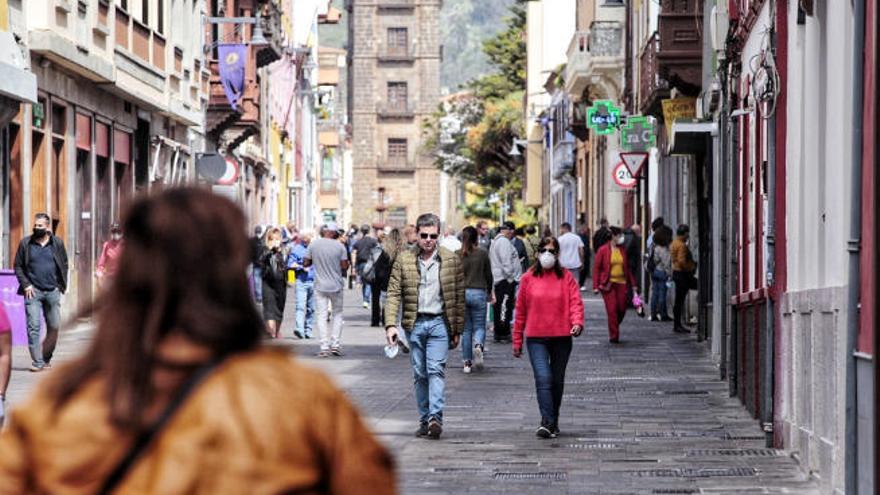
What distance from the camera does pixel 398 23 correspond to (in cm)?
12788

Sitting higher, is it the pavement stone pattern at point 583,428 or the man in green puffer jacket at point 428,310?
the man in green puffer jacket at point 428,310

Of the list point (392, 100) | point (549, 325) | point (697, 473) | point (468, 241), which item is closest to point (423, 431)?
point (549, 325)

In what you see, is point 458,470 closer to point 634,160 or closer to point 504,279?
point 504,279

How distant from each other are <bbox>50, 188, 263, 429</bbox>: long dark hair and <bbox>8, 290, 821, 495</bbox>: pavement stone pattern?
16.1ft

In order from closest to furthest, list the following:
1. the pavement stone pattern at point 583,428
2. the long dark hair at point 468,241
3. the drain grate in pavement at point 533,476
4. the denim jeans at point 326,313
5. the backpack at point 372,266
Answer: the pavement stone pattern at point 583,428 → the drain grate in pavement at point 533,476 → the long dark hair at point 468,241 → the denim jeans at point 326,313 → the backpack at point 372,266

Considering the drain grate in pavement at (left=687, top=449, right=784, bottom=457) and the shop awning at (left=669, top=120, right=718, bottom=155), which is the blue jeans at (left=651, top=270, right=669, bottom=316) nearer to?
the shop awning at (left=669, top=120, right=718, bottom=155)

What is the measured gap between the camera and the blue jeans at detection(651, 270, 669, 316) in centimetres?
3281

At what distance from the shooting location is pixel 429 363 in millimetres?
15266

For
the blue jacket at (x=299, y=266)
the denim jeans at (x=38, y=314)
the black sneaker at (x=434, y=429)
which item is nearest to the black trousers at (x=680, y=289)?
the blue jacket at (x=299, y=266)

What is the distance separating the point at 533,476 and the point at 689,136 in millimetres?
14842

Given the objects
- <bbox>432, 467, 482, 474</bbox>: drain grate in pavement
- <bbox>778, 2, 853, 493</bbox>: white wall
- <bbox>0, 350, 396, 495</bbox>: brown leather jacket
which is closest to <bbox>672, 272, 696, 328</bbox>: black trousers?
<bbox>778, 2, 853, 493</bbox>: white wall

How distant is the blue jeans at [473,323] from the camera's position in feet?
75.8

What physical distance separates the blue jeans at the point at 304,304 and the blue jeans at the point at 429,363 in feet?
43.8

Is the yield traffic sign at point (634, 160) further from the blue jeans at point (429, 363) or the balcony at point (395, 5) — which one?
the balcony at point (395, 5)
